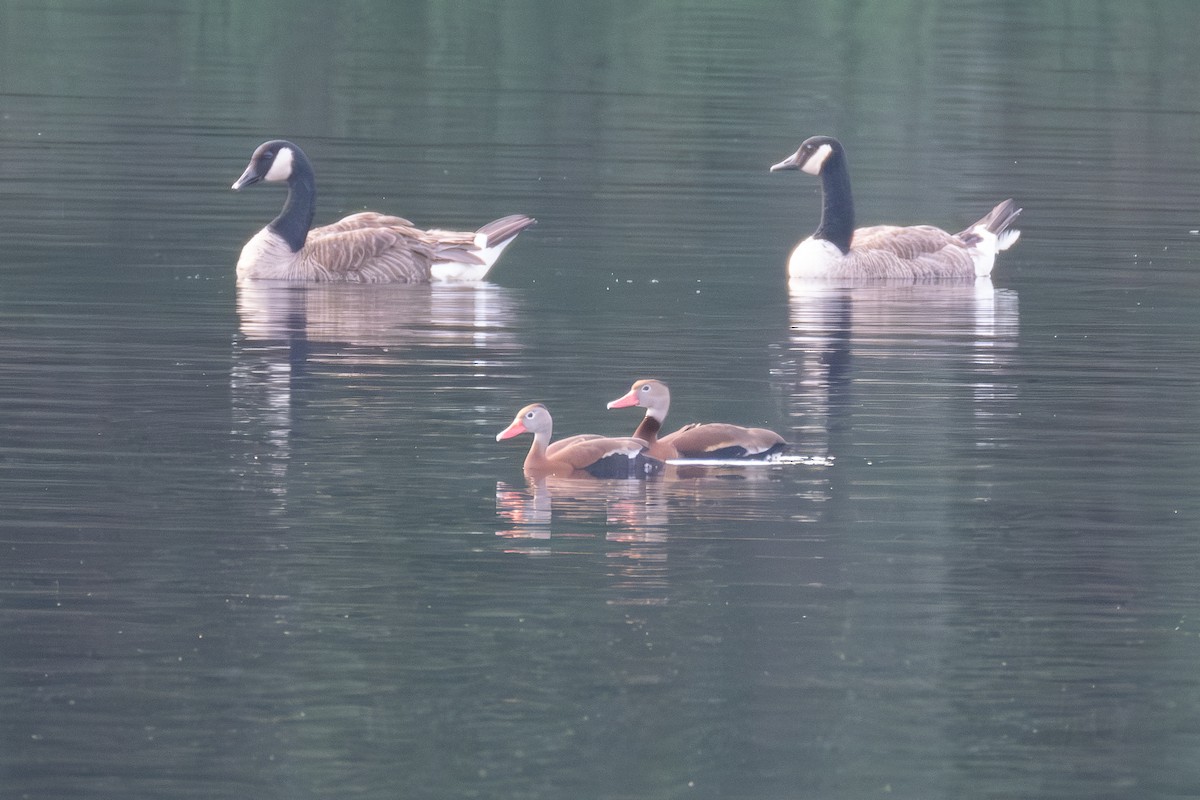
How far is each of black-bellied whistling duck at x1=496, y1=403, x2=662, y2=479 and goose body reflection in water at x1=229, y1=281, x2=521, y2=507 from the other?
1.45m

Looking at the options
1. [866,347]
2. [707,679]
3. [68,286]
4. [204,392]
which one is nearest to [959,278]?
[866,347]

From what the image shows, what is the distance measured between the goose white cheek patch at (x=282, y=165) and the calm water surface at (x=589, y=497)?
86cm

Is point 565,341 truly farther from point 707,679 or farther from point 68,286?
point 707,679

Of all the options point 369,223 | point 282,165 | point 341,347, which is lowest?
point 341,347

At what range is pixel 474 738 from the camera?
9727 mm

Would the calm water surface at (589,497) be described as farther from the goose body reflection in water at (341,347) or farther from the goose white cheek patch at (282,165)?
the goose white cheek patch at (282,165)

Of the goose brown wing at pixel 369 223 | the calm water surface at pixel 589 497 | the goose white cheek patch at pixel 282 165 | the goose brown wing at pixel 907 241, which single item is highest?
the goose white cheek patch at pixel 282 165

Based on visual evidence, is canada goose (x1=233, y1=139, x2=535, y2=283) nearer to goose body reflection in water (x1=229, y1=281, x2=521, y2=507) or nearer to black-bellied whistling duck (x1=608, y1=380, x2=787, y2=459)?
goose body reflection in water (x1=229, y1=281, x2=521, y2=507)

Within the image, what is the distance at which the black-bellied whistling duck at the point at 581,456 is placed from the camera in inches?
577

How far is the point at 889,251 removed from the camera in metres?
25.1

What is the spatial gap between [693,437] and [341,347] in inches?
197

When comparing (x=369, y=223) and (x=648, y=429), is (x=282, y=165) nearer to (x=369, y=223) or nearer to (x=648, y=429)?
(x=369, y=223)

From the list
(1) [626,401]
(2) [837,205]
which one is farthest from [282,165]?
(1) [626,401]

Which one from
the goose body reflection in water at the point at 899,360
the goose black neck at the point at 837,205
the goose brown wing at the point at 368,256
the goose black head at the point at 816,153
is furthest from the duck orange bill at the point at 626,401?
the goose black head at the point at 816,153
